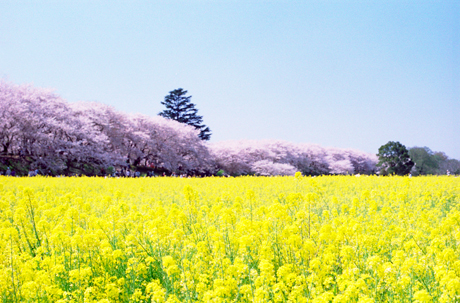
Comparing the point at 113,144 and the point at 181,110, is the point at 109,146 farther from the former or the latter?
the point at 181,110

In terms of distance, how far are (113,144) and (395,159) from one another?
121ft

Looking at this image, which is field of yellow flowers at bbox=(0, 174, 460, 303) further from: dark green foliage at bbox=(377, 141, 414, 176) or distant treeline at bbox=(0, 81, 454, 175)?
dark green foliage at bbox=(377, 141, 414, 176)

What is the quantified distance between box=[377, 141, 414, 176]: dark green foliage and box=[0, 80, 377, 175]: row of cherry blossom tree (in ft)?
18.5

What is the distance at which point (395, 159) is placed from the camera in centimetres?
4656

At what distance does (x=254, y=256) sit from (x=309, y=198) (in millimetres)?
1180

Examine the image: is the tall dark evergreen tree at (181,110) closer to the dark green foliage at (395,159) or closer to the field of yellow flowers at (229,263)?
the dark green foliage at (395,159)

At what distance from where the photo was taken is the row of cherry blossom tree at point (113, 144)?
2555 cm

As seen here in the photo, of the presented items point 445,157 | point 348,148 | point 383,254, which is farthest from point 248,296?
point 348,148

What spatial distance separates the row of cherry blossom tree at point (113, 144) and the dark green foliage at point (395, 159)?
18.5 feet

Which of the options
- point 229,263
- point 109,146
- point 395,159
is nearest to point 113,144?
point 109,146

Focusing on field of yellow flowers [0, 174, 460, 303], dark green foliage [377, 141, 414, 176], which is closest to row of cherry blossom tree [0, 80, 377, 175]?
dark green foliage [377, 141, 414, 176]

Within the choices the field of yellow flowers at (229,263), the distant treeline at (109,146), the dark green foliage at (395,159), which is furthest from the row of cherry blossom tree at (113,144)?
the field of yellow flowers at (229,263)

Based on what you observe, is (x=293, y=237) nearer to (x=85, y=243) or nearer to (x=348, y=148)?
(x=85, y=243)

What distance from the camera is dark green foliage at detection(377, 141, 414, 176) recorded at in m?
46.2
